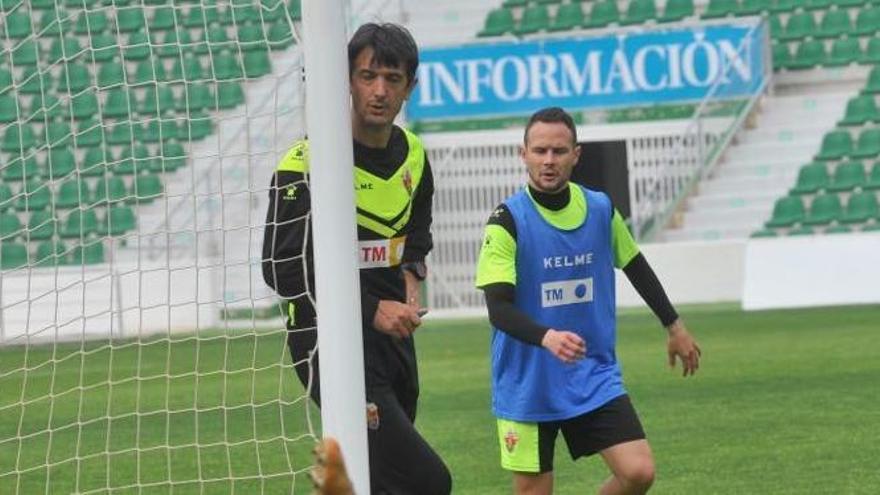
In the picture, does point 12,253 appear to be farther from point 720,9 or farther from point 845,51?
point 845,51

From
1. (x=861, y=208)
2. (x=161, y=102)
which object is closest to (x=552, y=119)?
(x=161, y=102)

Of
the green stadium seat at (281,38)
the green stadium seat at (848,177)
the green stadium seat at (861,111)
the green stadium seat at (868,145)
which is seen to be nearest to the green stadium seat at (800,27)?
the green stadium seat at (861,111)

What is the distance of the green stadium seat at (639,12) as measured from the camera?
85.4 ft

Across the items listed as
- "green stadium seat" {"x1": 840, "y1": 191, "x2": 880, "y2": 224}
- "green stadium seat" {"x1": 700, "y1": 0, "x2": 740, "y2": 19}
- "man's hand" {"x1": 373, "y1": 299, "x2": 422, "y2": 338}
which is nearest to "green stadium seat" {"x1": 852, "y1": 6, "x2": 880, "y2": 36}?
"green stadium seat" {"x1": 700, "y1": 0, "x2": 740, "y2": 19}

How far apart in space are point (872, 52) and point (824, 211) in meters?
2.74

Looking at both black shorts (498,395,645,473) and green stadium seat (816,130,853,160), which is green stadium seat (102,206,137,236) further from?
black shorts (498,395,645,473)

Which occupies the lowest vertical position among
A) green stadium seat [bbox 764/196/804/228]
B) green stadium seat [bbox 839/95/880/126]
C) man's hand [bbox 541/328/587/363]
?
green stadium seat [bbox 764/196/804/228]

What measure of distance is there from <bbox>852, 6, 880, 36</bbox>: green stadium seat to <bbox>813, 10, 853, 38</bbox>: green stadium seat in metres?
0.11

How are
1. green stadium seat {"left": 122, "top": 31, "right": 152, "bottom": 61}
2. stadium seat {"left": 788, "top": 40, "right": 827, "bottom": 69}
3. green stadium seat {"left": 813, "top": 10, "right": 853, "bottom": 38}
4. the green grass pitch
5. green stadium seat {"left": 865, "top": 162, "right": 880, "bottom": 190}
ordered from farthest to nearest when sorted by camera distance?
stadium seat {"left": 788, "top": 40, "right": 827, "bottom": 69}, green stadium seat {"left": 813, "top": 10, "right": 853, "bottom": 38}, green stadium seat {"left": 865, "top": 162, "right": 880, "bottom": 190}, the green grass pitch, green stadium seat {"left": 122, "top": 31, "right": 152, "bottom": 61}

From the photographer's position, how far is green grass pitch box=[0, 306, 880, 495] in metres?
Result: 8.94

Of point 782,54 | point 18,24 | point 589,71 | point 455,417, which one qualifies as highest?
point 18,24

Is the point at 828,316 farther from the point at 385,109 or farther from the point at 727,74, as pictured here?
the point at 385,109

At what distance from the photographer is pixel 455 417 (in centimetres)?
1209

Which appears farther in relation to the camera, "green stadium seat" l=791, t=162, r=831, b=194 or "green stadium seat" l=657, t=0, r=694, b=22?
"green stadium seat" l=657, t=0, r=694, b=22
